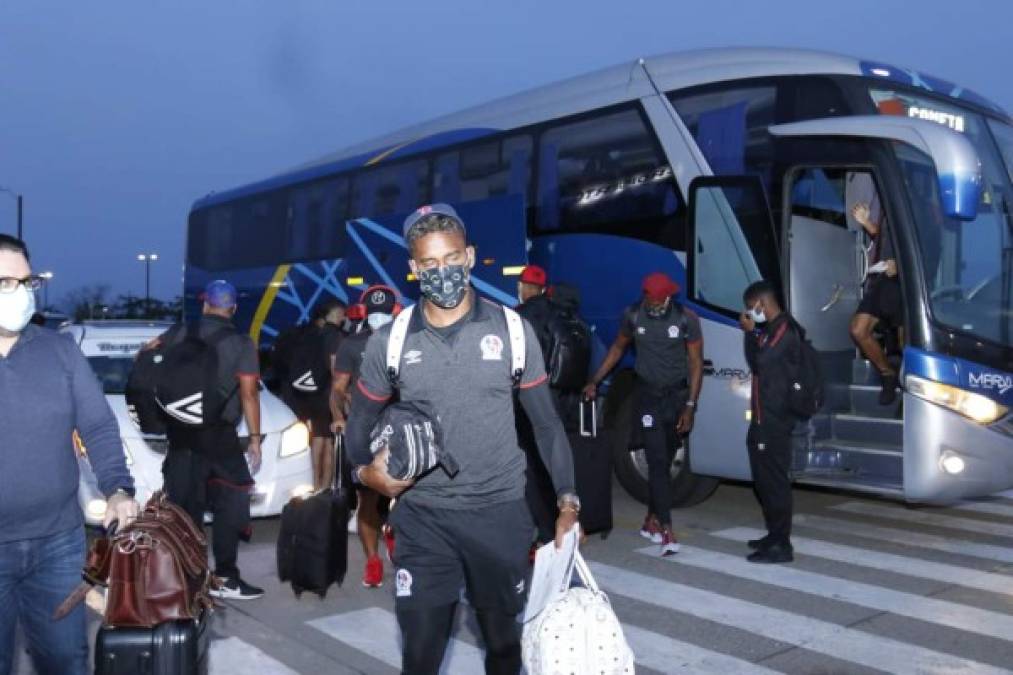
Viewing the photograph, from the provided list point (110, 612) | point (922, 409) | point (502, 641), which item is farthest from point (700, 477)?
point (110, 612)

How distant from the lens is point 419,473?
328 centimetres

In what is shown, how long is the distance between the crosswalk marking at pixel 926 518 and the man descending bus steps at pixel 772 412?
206 cm

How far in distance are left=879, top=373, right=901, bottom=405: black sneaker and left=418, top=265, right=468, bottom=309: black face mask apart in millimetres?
5457

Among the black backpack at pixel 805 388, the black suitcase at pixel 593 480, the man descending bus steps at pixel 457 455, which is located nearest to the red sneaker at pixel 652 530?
the black suitcase at pixel 593 480

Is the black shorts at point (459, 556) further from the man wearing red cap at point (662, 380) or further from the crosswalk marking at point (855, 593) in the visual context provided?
the man wearing red cap at point (662, 380)

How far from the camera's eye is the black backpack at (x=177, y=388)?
5879mm

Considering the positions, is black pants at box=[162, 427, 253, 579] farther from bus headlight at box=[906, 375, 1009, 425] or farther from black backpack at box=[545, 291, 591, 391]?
bus headlight at box=[906, 375, 1009, 425]

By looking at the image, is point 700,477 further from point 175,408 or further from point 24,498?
point 24,498

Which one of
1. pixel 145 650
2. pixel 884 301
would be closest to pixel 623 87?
pixel 884 301

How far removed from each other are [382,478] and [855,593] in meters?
4.18

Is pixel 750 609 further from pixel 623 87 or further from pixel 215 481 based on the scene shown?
pixel 623 87

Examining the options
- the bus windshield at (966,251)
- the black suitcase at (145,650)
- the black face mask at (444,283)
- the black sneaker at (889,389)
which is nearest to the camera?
the black suitcase at (145,650)

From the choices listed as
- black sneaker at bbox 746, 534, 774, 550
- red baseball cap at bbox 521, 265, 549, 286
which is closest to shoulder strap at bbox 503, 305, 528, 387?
red baseball cap at bbox 521, 265, 549, 286

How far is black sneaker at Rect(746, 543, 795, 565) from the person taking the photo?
7.21 m
